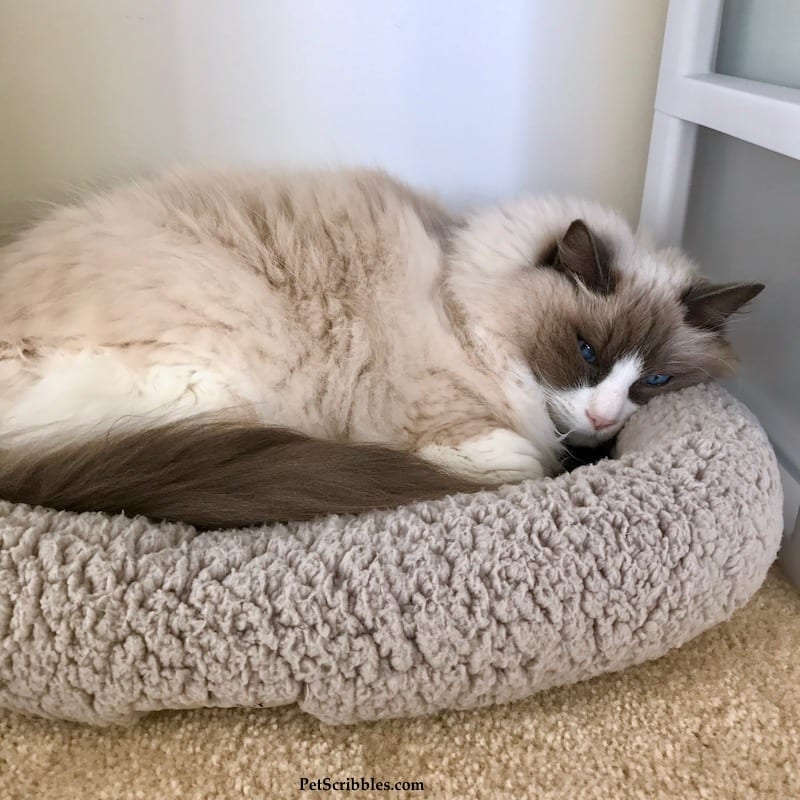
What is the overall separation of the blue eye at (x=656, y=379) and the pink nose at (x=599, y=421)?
98mm

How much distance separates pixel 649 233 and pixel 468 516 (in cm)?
87

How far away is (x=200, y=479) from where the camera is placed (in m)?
0.98

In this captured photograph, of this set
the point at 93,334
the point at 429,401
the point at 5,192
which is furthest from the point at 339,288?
the point at 5,192

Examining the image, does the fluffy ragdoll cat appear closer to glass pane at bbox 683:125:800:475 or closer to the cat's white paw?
the cat's white paw

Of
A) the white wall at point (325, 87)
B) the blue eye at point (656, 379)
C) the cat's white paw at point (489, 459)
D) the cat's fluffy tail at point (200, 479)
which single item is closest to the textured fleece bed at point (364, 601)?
the cat's fluffy tail at point (200, 479)

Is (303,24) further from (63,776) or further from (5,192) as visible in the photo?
(63,776)

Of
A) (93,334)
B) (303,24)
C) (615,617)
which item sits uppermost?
(303,24)

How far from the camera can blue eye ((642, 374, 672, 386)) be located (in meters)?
1.33

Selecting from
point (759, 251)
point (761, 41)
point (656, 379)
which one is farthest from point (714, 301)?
point (761, 41)

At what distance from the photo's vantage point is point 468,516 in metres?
0.95

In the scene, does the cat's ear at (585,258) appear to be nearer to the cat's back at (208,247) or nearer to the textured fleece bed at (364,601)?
the cat's back at (208,247)

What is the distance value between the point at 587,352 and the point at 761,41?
705 mm

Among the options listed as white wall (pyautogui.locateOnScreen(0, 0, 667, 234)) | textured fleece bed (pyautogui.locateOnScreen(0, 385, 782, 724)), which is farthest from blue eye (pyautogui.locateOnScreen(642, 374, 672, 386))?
white wall (pyautogui.locateOnScreen(0, 0, 667, 234))

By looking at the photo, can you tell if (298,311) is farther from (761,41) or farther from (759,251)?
(761,41)
